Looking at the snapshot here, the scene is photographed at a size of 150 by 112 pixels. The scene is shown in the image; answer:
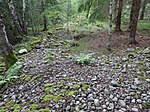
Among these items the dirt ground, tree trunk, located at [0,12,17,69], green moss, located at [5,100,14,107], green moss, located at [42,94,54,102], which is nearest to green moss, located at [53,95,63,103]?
green moss, located at [42,94,54,102]

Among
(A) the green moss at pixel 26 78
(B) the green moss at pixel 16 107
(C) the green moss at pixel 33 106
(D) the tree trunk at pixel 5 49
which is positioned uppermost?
(D) the tree trunk at pixel 5 49

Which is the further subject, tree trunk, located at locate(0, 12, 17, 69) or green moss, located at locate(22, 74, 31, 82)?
tree trunk, located at locate(0, 12, 17, 69)

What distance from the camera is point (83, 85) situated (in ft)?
18.2

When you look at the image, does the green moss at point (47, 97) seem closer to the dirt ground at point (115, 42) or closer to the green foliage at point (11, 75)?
the green foliage at point (11, 75)

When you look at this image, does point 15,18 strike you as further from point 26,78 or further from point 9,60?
point 26,78

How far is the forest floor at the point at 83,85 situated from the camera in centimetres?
471

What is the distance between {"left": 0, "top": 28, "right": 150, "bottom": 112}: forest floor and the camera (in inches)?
185

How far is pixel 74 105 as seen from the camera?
15.5 ft

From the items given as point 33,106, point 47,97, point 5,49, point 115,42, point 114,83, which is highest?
point 5,49

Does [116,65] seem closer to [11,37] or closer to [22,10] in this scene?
[11,37]

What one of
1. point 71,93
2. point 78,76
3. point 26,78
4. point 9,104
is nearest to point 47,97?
point 71,93

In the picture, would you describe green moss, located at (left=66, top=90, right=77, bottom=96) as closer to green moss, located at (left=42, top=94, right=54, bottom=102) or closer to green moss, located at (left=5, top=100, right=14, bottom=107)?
green moss, located at (left=42, top=94, right=54, bottom=102)

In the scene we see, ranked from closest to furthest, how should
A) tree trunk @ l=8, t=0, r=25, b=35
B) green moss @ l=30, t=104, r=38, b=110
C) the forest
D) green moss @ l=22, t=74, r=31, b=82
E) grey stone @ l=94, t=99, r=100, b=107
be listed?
grey stone @ l=94, t=99, r=100, b=107 < the forest < green moss @ l=30, t=104, r=38, b=110 < green moss @ l=22, t=74, r=31, b=82 < tree trunk @ l=8, t=0, r=25, b=35

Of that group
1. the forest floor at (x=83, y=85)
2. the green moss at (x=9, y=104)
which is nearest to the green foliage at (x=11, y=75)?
the forest floor at (x=83, y=85)
